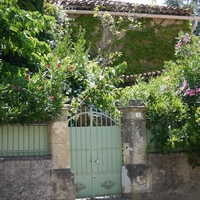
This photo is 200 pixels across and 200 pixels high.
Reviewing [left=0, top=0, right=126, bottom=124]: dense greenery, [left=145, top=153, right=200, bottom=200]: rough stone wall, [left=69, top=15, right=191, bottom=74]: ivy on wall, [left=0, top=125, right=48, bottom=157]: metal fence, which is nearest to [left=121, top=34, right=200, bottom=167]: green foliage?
[left=145, top=153, right=200, bottom=200]: rough stone wall

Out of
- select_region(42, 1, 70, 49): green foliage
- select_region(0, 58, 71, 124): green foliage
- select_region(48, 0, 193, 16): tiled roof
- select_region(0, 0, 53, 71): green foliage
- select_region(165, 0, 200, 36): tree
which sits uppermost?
select_region(165, 0, 200, 36): tree

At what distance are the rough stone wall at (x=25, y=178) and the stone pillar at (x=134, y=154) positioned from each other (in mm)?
1812

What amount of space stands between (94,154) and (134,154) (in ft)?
2.89

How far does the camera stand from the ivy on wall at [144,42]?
57.1ft

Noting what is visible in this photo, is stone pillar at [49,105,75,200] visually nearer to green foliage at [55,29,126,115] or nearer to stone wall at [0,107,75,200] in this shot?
stone wall at [0,107,75,200]

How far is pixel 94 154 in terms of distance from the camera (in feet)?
32.4

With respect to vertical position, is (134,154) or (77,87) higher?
(77,87)

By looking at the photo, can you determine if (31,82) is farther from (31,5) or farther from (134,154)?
(31,5)

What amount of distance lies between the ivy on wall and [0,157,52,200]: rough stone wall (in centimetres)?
866

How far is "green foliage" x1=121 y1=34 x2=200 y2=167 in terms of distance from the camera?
9797 mm

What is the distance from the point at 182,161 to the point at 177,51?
279 cm

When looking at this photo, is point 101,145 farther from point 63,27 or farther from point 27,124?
point 63,27

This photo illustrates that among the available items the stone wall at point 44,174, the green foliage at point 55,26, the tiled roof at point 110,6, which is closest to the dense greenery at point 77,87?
the stone wall at point 44,174

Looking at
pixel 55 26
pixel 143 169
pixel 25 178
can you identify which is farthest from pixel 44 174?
pixel 55 26
